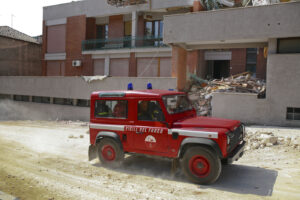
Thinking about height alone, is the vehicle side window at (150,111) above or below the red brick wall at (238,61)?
below


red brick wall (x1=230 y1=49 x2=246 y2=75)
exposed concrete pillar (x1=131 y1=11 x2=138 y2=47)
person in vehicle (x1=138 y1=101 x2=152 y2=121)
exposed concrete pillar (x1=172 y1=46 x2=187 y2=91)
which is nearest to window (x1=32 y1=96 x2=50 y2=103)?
exposed concrete pillar (x1=131 y1=11 x2=138 y2=47)

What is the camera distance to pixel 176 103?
6.94 m

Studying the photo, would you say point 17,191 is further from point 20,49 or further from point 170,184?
point 20,49

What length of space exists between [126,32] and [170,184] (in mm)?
20170

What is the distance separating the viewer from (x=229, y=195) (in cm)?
541

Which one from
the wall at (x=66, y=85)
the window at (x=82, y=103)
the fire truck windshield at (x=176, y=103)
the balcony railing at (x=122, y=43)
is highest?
the balcony railing at (x=122, y=43)

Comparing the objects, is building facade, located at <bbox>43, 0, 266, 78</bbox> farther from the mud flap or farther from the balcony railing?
the mud flap

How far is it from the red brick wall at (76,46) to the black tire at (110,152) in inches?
724

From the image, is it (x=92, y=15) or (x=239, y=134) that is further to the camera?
(x=92, y=15)

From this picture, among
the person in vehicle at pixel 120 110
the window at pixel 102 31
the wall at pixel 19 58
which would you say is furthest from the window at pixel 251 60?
the wall at pixel 19 58

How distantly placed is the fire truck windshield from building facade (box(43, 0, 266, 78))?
12.2m

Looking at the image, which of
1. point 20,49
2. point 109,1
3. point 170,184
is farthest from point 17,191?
point 20,49

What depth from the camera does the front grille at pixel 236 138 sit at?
603cm

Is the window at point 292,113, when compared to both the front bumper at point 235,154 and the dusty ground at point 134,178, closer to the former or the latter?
the dusty ground at point 134,178
